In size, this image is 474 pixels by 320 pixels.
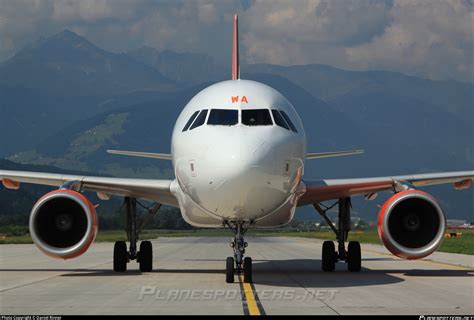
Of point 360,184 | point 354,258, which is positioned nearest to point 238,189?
point 360,184

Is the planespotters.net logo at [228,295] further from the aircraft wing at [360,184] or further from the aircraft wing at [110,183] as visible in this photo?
the aircraft wing at [360,184]

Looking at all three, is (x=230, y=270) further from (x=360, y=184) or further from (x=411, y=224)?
(x=360, y=184)

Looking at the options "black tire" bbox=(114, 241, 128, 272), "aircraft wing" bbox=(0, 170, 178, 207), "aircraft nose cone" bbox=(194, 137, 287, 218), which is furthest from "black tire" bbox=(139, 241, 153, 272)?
"aircraft nose cone" bbox=(194, 137, 287, 218)

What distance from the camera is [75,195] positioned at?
1708 centimetres

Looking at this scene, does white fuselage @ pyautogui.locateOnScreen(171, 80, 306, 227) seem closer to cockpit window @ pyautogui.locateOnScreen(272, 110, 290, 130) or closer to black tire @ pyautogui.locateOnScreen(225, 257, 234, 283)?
cockpit window @ pyautogui.locateOnScreen(272, 110, 290, 130)

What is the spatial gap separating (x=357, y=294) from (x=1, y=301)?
5.98 metres

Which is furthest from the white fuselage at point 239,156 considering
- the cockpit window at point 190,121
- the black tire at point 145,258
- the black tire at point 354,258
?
the black tire at point 354,258

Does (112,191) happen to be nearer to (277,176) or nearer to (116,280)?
(116,280)

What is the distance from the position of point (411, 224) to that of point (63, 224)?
24.6ft

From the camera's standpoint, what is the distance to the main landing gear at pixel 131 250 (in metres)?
20.0

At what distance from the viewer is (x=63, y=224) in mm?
17359

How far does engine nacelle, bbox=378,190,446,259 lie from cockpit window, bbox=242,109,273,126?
361cm

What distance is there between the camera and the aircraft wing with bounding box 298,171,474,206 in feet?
61.5

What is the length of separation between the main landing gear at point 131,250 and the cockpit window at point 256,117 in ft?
19.4
